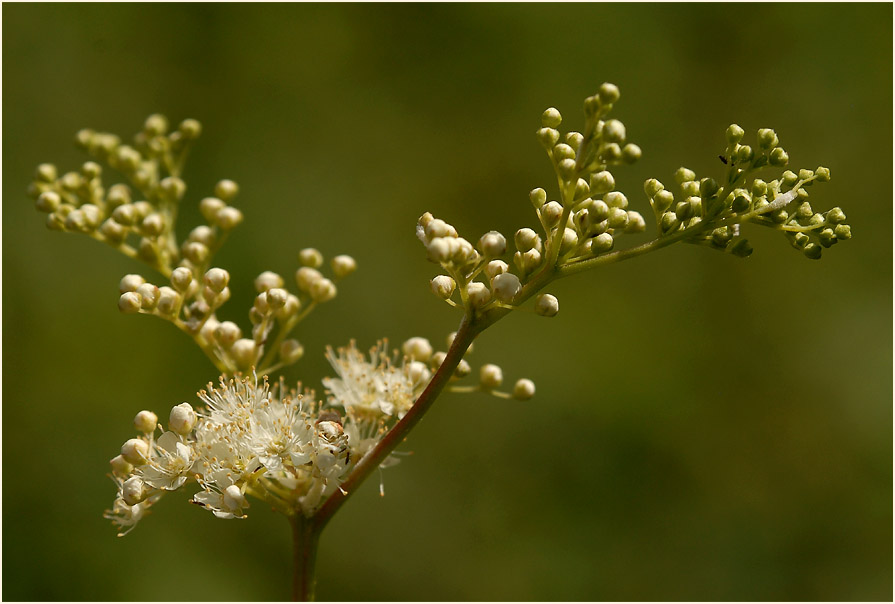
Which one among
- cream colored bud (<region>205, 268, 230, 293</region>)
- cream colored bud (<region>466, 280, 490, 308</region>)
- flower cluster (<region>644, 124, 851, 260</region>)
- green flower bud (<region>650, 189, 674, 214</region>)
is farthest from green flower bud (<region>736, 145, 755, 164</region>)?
cream colored bud (<region>205, 268, 230, 293</region>)

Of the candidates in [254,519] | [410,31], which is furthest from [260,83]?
[254,519]

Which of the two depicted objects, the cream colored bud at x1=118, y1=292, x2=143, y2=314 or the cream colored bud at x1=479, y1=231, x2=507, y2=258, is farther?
the cream colored bud at x1=118, y1=292, x2=143, y2=314

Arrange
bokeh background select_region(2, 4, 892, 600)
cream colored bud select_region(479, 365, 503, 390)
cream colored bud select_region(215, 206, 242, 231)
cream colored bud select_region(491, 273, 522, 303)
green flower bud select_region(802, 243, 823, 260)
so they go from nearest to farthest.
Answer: cream colored bud select_region(491, 273, 522, 303), green flower bud select_region(802, 243, 823, 260), cream colored bud select_region(479, 365, 503, 390), cream colored bud select_region(215, 206, 242, 231), bokeh background select_region(2, 4, 892, 600)

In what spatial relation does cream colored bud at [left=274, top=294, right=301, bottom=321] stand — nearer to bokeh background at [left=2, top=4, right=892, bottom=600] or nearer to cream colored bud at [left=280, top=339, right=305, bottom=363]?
cream colored bud at [left=280, top=339, right=305, bottom=363]

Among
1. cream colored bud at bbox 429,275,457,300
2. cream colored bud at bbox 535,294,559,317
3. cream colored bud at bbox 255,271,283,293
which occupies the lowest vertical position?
cream colored bud at bbox 535,294,559,317

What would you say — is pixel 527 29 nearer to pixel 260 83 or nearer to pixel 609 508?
pixel 260 83

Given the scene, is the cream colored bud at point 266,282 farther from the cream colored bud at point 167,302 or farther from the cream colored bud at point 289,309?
the cream colored bud at point 167,302
